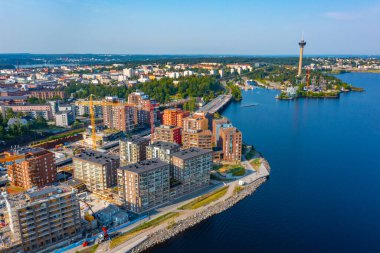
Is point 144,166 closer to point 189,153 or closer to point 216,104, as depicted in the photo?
point 189,153

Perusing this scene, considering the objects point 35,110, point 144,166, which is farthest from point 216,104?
point 144,166

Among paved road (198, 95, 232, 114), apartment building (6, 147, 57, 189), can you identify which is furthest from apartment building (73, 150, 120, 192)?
paved road (198, 95, 232, 114)

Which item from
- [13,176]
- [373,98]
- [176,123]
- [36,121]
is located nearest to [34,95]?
[36,121]

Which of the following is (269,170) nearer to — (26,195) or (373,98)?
(26,195)

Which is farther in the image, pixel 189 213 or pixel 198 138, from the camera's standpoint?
pixel 198 138

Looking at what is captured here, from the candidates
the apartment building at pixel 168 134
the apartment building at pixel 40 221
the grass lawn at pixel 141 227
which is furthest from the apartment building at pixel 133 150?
the apartment building at pixel 40 221

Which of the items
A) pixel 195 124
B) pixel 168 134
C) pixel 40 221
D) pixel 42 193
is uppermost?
pixel 195 124
